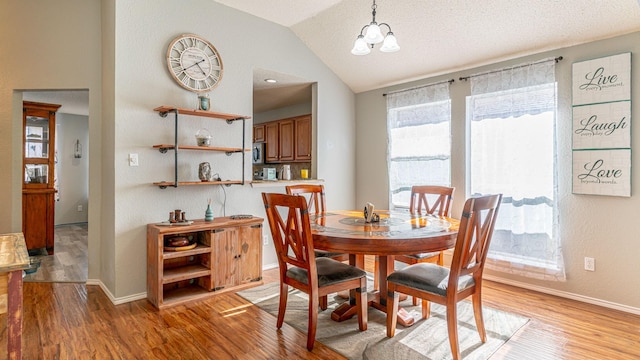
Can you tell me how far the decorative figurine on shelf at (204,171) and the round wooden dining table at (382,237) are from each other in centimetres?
118

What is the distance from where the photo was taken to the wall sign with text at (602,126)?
278 centimetres

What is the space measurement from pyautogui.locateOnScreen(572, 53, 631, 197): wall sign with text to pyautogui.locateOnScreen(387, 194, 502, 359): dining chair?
1454 millimetres

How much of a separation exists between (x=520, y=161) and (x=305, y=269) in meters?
2.44

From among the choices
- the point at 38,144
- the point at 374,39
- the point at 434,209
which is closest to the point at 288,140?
the point at 434,209

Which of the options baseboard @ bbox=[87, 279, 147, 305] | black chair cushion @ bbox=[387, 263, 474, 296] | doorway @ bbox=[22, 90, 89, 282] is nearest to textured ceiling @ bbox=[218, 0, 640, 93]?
black chair cushion @ bbox=[387, 263, 474, 296]

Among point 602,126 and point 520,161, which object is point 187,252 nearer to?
point 520,161

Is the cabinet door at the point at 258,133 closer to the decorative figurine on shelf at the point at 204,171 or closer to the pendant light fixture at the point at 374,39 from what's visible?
the decorative figurine on shelf at the point at 204,171

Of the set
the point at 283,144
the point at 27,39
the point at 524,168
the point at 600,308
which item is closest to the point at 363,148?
the point at 283,144

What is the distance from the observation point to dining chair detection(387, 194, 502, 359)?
197 centimetres

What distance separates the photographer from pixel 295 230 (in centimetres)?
220

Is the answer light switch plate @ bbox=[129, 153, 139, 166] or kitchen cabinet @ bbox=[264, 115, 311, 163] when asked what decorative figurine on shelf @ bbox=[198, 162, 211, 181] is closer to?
light switch plate @ bbox=[129, 153, 139, 166]

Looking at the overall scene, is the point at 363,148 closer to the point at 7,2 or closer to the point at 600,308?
the point at 600,308

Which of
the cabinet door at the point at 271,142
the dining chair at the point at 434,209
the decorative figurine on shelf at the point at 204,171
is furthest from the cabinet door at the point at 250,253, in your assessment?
the cabinet door at the point at 271,142

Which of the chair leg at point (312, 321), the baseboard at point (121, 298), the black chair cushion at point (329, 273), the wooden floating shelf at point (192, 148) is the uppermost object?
the wooden floating shelf at point (192, 148)
